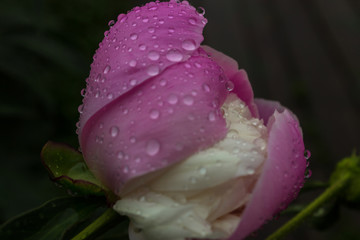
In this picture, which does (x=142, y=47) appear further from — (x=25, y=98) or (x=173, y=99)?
(x=25, y=98)

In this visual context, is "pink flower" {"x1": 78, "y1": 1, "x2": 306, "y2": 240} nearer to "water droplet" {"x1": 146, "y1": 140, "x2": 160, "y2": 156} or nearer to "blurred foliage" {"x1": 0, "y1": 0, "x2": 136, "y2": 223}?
"water droplet" {"x1": 146, "y1": 140, "x2": 160, "y2": 156}

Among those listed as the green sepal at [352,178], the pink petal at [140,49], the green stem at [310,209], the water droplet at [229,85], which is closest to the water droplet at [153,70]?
the pink petal at [140,49]

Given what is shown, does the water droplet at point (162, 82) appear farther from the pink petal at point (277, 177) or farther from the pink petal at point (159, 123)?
the pink petal at point (277, 177)

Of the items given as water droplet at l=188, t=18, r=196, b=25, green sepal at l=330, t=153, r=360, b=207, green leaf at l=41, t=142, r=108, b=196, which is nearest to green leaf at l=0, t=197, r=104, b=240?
green leaf at l=41, t=142, r=108, b=196

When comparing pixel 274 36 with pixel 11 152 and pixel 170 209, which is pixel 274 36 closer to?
pixel 11 152

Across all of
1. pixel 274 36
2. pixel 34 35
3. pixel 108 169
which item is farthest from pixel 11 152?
pixel 274 36

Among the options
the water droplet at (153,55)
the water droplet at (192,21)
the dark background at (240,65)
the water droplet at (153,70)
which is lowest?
the dark background at (240,65)
